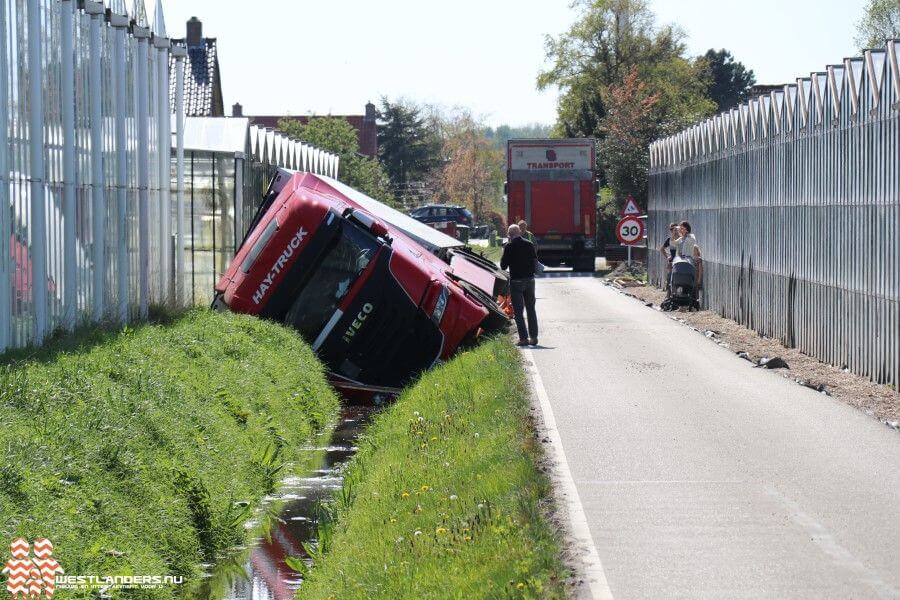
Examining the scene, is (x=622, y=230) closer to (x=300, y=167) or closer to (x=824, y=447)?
(x=300, y=167)

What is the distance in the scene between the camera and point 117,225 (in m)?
18.1

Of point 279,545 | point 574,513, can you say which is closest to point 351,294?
point 279,545

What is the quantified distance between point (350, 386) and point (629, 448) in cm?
673

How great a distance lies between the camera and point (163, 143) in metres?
21.3

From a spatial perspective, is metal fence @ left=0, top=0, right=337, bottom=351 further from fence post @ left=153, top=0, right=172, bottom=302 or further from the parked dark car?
the parked dark car

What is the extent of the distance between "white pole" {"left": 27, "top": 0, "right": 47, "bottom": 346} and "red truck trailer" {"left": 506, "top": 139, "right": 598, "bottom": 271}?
2786cm

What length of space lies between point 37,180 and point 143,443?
4700mm

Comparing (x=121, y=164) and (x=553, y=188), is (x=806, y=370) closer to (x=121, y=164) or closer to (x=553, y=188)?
(x=121, y=164)

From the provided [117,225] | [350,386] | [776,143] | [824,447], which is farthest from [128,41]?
[824,447]

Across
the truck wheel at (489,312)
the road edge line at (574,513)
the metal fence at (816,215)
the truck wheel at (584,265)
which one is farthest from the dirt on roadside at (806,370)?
the truck wheel at (584,265)

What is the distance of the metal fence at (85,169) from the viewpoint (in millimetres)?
13477

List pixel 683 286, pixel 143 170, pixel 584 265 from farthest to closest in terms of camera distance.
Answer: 1. pixel 584 265
2. pixel 683 286
3. pixel 143 170

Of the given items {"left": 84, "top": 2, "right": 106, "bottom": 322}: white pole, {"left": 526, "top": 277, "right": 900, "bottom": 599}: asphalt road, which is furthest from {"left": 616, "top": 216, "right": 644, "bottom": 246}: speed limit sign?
{"left": 84, "top": 2, "right": 106, "bottom": 322}: white pole

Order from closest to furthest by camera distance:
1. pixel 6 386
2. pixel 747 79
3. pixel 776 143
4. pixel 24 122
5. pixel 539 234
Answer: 1. pixel 6 386
2. pixel 24 122
3. pixel 776 143
4. pixel 539 234
5. pixel 747 79
